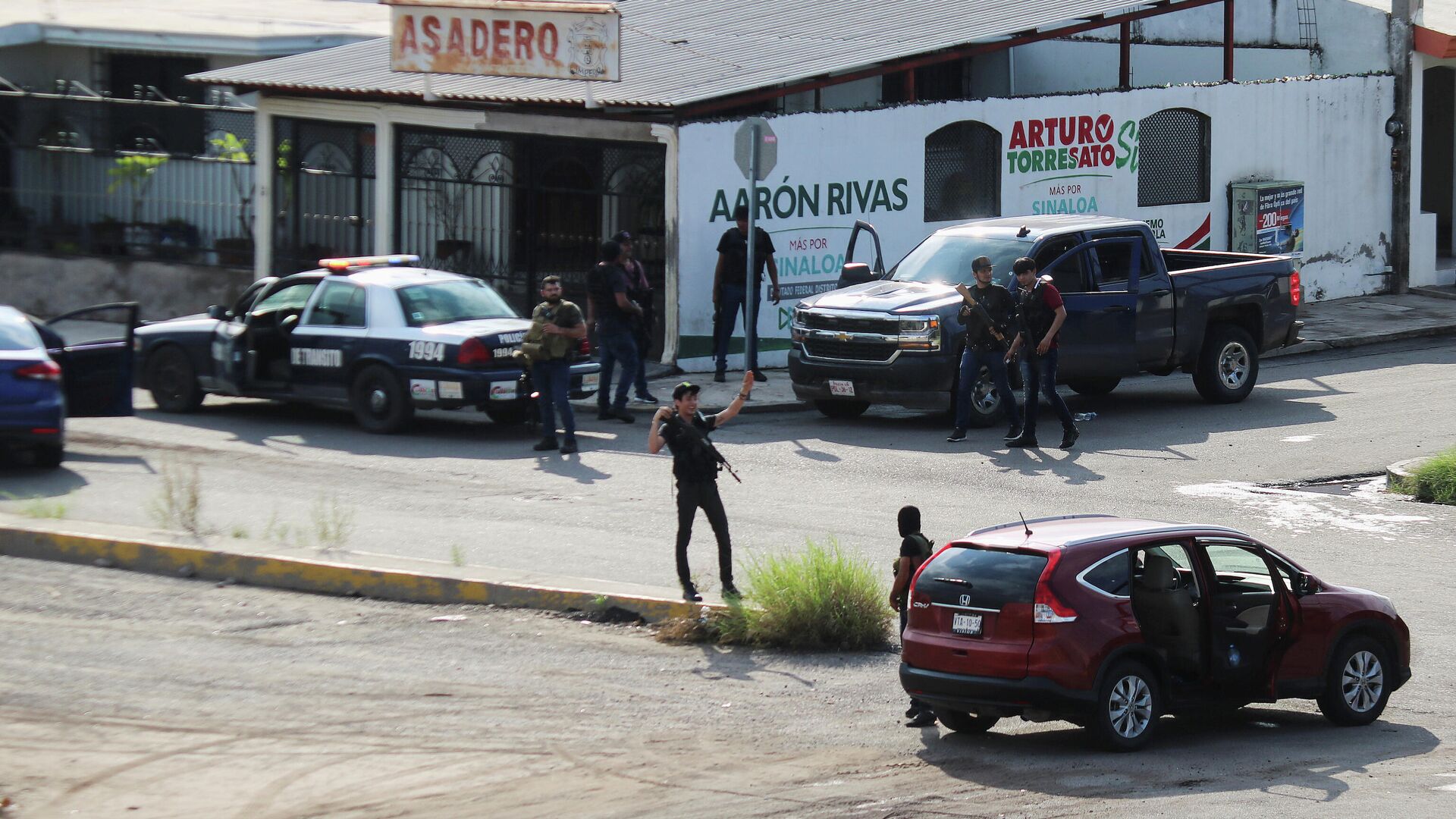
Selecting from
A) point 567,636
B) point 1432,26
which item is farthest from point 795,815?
point 1432,26

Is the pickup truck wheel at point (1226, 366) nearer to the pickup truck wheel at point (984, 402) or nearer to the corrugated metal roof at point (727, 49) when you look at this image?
the pickup truck wheel at point (984, 402)

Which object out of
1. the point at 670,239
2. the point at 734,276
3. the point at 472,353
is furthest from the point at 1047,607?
the point at 670,239

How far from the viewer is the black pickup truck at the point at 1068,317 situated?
16969 millimetres

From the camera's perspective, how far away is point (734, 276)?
1956cm

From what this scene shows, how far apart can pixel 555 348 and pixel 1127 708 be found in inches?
327

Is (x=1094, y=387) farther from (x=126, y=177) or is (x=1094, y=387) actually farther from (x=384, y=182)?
(x=126, y=177)

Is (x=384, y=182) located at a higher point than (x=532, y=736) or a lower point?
higher

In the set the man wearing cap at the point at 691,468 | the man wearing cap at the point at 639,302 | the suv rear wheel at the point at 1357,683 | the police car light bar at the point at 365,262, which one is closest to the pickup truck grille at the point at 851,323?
the man wearing cap at the point at 639,302

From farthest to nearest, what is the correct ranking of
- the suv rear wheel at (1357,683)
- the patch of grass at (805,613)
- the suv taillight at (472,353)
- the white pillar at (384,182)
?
the white pillar at (384,182) < the suv taillight at (472,353) < the patch of grass at (805,613) < the suv rear wheel at (1357,683)

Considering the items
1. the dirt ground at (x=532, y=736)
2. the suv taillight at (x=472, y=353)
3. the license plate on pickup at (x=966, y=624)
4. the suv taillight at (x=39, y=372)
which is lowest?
the dirt ground at (x=532, y=736)

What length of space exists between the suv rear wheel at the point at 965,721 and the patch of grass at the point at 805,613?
56.4 inches

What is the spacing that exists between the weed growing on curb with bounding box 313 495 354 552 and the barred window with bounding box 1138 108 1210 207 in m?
13.9

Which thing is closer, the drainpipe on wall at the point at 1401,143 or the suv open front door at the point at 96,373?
the suv open front door at the point at 96,373

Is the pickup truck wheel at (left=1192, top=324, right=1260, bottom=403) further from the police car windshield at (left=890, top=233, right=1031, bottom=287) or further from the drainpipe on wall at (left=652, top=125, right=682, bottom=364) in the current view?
the drainpipe on wall at (left=652, top=125, right=682, bottom=364)
